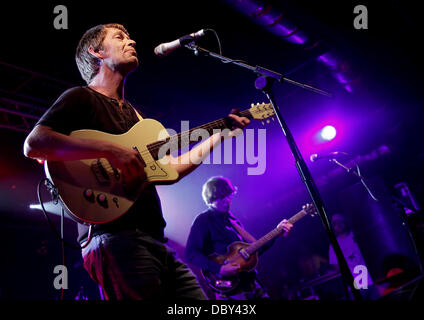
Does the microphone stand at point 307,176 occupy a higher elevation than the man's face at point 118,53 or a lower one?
lower

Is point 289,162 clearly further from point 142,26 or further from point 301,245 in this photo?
point 142,26

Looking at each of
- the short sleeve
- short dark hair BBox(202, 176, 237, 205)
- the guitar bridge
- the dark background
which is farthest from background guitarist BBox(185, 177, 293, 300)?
the short sleeve

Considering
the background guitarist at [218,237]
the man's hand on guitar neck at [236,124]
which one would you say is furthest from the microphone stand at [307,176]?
the background guitarist at [218,237]

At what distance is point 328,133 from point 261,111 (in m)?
6.37

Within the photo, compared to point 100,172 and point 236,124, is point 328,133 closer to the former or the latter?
point 236,124

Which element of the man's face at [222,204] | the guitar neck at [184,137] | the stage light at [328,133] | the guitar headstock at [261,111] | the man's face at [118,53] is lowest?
the man's face at [222,204]

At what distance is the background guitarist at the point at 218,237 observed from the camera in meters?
4.55

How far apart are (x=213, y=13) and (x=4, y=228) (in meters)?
7.60

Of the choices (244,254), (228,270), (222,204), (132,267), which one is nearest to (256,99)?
(222,204)

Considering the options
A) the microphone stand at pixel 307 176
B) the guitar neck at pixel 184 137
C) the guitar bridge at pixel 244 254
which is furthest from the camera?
the guitar bridge at pixel 244 254

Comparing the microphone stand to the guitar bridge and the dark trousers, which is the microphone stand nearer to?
the dark trousers

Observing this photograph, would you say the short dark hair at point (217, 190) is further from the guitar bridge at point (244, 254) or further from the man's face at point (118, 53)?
the man's face at point (118, 53)

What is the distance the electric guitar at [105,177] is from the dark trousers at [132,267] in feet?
0.49

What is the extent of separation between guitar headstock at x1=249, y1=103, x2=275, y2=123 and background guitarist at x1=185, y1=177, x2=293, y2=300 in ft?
8.02
